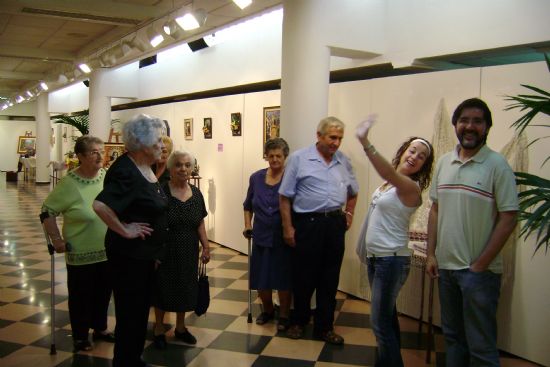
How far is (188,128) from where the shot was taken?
823 centimetres

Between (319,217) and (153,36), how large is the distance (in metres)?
4.71

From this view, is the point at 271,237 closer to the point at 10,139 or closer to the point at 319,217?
the point at 319,217

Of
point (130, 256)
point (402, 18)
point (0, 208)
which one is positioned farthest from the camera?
point (0, 208)

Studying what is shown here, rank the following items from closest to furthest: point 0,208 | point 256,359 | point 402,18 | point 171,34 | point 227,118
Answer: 1. point 256,359
2. point 402,18
3. point 171,34
4. point 227,118
5. point 0,208

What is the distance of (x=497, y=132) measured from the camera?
11.9ft

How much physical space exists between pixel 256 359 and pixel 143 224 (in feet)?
4.71

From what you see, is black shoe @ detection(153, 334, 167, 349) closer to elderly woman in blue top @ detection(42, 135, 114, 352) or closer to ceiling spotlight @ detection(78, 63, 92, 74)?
elderly woman in blue top @ detection(42, 135, 114, 352)

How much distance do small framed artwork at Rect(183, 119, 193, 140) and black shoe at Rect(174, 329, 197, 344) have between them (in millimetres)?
4821

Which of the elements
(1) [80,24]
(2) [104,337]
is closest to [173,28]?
(1) [80,24]

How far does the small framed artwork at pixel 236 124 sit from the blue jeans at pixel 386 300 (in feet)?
14.2

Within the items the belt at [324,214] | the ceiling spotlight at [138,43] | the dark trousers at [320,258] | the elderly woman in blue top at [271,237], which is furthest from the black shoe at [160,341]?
the ceiling spotlight at [138,43]

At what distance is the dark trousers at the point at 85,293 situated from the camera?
Answer: 3.53 metres

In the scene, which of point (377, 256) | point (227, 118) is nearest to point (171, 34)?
point (227, 118)

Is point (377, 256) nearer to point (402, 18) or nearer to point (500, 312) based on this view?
point (500, 312)
